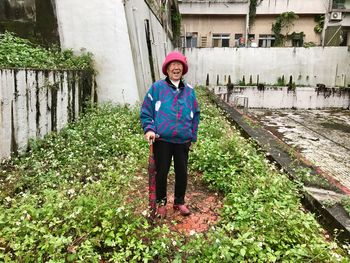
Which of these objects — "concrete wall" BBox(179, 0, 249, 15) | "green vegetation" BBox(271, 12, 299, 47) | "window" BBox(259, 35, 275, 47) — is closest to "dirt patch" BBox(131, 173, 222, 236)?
"concrete wall" BBox(179, 0, 249, 15)

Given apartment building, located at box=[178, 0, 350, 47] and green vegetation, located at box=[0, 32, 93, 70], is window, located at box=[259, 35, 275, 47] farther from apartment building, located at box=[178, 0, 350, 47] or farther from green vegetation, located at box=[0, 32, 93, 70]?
green vegetation, located at box=[0, 32, 93, 70]

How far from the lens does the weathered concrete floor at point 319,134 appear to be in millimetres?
8938

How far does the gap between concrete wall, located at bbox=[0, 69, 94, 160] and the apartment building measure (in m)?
21.5

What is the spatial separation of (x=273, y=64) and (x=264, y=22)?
242 inches

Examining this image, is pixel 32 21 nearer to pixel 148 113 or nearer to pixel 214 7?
pixel 148 113

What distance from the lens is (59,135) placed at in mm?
6137

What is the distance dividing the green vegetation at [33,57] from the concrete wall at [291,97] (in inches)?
558

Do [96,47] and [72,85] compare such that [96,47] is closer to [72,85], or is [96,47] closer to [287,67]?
[72,85]

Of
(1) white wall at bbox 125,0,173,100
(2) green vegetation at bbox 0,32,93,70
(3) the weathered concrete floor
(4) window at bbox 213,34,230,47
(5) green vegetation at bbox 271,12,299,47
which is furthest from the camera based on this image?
(4) window at bbox 213,34,230,47

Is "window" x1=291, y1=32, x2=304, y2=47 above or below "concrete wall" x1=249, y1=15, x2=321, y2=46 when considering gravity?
below

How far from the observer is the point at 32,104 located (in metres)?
5.57

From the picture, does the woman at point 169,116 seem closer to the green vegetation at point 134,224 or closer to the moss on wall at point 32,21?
the green vegetation at point 134,224

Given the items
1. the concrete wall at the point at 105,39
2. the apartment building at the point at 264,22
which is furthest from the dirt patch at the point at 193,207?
the apartment building at the point at 264,22

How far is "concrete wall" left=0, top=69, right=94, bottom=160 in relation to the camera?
4910mm
